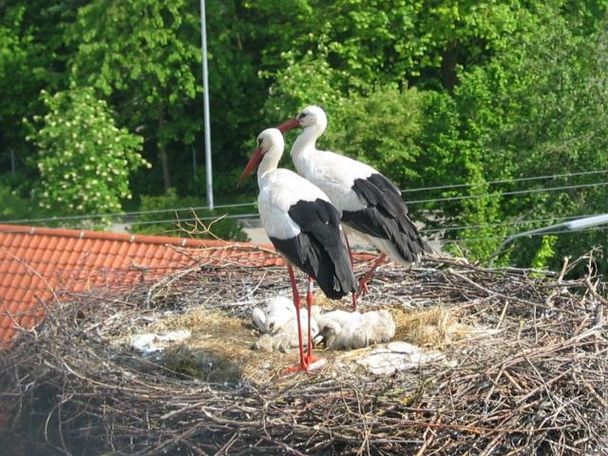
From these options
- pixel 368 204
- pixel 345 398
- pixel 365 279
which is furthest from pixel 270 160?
pixel 345 398

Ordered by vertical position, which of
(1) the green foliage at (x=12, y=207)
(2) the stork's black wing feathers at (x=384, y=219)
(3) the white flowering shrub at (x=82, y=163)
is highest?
(2) the stork's black wing feathers at (x=384, y=219)

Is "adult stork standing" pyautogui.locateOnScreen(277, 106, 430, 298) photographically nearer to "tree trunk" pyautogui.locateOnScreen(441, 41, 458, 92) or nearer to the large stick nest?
the large stick nest

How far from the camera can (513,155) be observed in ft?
51.5

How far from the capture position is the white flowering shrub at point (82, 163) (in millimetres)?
20531

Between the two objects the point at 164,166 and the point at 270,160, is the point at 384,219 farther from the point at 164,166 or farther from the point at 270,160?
the point at 164,166

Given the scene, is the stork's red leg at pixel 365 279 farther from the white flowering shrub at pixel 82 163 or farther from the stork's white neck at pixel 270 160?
the white flowering shrub at pixel 82 163

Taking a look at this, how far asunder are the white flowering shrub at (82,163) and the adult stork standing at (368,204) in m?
11.4

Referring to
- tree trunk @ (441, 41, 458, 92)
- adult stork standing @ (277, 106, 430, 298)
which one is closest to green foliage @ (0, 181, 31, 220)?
tree trunk @ (441, 41, 458, 92)

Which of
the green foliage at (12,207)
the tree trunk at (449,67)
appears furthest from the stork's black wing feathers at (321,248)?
the tree trunk at (449,67)

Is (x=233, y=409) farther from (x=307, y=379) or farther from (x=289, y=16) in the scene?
(x=289, y=16)

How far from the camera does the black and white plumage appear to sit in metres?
8.36

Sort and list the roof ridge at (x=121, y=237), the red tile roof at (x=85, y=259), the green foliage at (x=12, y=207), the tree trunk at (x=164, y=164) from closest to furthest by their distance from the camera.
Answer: the red tile roof at (x=85, y=259)
the roof ridge at (x=121, y=237)
the green foliage at (x=12, y=207)
the tree trunk at (x=164, y=164)

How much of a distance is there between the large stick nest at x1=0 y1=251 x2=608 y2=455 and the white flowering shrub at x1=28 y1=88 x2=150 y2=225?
12101 millimetres

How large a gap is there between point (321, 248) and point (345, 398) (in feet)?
4.01
